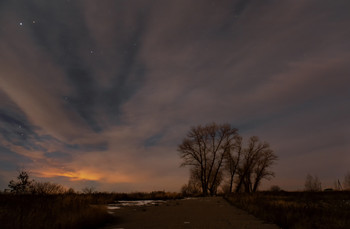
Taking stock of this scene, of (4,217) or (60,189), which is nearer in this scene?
(4,217)

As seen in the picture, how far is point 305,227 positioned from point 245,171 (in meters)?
44.5

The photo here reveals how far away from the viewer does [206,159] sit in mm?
40750

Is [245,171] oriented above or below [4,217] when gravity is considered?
above

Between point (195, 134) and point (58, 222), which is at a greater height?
point (195, 134)

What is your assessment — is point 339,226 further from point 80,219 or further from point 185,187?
point 185,187

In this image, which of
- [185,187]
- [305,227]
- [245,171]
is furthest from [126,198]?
[185,187]

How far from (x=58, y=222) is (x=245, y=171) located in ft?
154

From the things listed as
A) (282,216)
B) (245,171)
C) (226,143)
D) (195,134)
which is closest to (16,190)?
(282,216)

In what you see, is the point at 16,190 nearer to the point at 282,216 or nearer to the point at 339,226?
the point at 282,216

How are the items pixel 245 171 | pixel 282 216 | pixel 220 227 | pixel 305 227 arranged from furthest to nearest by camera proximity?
pixel 245 171 → pixel 282 216 → pixel 220 227 → pixel 305 227

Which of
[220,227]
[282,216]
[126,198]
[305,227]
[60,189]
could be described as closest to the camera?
[305,227]

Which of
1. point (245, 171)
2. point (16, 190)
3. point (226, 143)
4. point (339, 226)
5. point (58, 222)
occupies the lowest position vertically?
point (339, 226)

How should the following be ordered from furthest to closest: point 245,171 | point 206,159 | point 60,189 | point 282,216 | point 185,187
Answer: point 185,187 < point 245,171 < point 206,159 < point 60,189 < point 282,216

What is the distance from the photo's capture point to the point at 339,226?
19.6ft
